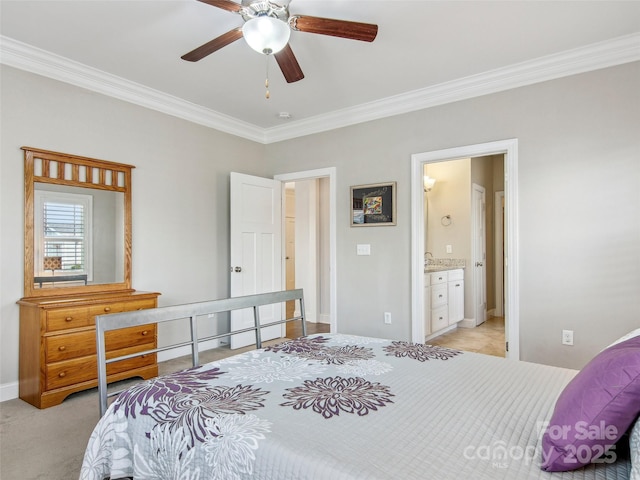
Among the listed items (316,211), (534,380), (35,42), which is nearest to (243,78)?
(35,42)

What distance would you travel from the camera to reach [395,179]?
3.97 m

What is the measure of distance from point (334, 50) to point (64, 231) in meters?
2.66

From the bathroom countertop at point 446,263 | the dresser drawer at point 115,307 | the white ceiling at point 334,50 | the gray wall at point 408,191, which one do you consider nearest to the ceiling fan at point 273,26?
the white ceiling at point 334,50

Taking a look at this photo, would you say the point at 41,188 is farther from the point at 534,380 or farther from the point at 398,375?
the point at 534,380

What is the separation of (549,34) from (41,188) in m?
4.05

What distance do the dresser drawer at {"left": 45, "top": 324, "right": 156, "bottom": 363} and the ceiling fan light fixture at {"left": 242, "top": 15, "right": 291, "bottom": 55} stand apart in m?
2.44

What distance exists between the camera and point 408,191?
153 inches

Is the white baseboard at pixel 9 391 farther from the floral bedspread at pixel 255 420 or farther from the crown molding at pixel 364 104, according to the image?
the crown molding at pixel 364 104

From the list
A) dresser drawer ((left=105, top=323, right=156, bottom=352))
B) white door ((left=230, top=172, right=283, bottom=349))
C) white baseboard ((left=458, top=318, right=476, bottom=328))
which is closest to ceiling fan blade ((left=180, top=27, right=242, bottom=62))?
white door ((left=230, top=172, right=283, bottom=349))

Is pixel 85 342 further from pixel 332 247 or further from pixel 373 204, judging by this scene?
pixel 373 204

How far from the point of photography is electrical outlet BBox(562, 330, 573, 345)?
119 inches

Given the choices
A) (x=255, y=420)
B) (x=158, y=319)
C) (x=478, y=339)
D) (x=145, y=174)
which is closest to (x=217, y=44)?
(x=158, y=319)

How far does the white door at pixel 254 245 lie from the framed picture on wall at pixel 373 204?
114cm

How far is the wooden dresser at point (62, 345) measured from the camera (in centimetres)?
273
